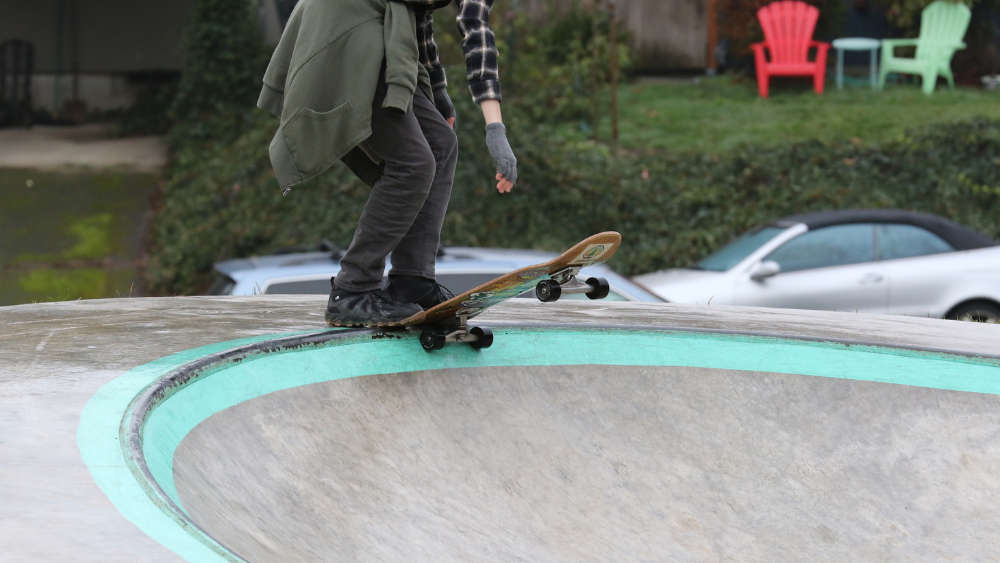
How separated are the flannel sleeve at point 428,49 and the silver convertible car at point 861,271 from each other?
16.8ft

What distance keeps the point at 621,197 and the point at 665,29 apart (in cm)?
507

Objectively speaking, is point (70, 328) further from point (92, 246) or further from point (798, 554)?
point (92, 246)

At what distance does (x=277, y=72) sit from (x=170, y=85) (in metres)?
15.1

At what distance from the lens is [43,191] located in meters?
13.5

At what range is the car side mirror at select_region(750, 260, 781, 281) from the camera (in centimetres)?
841

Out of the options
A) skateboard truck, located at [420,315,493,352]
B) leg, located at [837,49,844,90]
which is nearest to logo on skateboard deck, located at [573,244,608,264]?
skateboard truck, located at [420,315,493,352]

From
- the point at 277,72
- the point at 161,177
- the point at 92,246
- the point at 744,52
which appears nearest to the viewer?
the point at 277,72

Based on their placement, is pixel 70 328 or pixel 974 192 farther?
pixel 974 192

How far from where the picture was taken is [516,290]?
10.5ft

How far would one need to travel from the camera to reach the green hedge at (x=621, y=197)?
38.7 ft

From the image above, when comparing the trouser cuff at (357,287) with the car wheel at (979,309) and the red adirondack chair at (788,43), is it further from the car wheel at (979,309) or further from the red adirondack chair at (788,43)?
the red adirondack chair at (788,43)

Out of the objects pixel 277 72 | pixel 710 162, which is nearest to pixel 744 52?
pixel 710 162

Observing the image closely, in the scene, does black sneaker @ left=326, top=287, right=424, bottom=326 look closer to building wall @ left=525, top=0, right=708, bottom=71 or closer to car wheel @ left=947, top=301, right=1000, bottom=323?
car wheel @ left=947, top=301, right=1000, bottom=323

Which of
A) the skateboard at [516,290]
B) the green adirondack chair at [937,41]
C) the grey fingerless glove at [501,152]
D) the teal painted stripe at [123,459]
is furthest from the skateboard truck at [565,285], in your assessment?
the green adirondack chair at [937,41]
